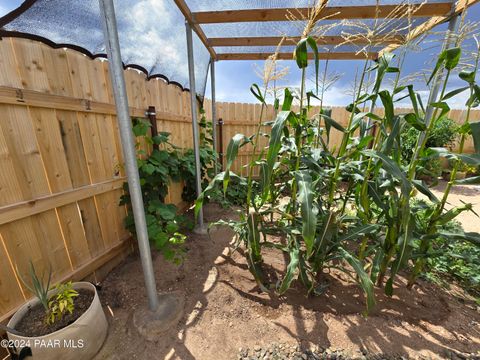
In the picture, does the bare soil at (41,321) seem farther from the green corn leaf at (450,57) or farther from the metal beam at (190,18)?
the green corn leaf at (450,57)

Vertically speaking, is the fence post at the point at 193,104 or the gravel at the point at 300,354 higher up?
the fence post at the point at 193,104

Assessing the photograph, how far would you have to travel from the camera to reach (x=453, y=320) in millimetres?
1411

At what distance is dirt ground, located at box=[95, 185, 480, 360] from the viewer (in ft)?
4.15

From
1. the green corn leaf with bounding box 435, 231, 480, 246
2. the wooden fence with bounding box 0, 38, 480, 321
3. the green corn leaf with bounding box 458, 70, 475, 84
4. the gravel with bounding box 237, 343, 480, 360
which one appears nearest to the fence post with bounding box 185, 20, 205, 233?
the wooden fence with bounding box 0, 38, 480, 321

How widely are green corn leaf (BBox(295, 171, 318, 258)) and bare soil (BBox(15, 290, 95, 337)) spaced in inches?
59.5

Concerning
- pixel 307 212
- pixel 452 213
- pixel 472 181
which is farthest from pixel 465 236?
pixel 307 212

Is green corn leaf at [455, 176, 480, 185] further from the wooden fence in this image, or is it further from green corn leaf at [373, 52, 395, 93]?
the wooden fence

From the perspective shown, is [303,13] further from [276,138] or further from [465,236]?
[465,236]

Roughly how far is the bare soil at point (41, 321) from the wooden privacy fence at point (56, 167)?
0.18 metres

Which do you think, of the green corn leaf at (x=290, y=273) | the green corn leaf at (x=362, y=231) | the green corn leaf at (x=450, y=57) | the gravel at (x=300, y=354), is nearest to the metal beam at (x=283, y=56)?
the green corn leaf at (x=450, y=57)

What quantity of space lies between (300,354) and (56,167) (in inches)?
82.0

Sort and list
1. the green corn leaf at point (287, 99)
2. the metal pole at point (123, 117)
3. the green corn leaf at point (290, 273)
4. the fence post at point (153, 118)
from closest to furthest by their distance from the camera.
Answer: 1. the metal pole at point (123, 117)
2. the green corn leaf at point (290, 273)
3. the green corn leaf at point (287, 99)
4. the fence post at point (153, 118)

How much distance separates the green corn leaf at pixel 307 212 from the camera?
3.67 ft

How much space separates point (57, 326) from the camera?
1.18m
